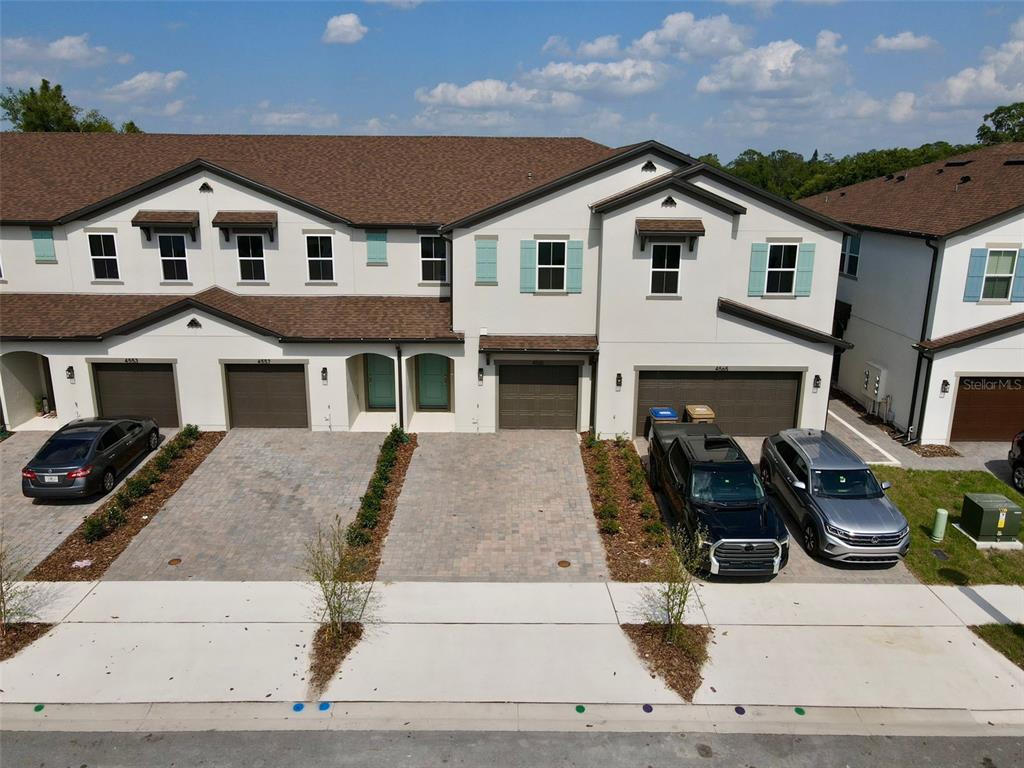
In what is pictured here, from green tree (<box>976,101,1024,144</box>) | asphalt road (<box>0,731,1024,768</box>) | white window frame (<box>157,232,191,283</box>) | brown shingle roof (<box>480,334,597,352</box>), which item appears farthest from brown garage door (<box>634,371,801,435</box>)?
green tree (<box>976,101,1024,144</box>)

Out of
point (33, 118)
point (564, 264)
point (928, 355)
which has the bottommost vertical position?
point (928, 355)

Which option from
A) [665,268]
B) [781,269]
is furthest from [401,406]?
[781,269]

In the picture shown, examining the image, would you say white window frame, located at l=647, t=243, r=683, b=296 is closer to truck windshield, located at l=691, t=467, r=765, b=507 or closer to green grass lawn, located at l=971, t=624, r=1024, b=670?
truck windshield, located at l=691, t=467, r=765, b=507

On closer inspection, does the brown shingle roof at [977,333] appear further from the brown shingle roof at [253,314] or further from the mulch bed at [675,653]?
the brown shingle roof at [253,314]

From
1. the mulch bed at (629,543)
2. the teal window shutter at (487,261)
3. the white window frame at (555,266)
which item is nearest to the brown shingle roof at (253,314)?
the teal window shutter at (487,261)

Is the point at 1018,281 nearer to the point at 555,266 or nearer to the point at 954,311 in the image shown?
the point at 954,311

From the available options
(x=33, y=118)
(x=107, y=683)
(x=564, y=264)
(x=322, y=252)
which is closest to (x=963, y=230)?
(x=564, y=264)

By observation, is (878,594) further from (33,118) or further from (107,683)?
(33,118)
